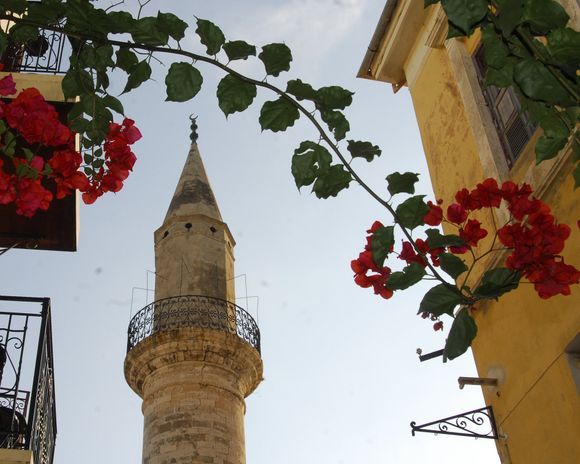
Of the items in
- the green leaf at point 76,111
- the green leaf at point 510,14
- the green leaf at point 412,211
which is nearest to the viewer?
the green leaf at point 510,14

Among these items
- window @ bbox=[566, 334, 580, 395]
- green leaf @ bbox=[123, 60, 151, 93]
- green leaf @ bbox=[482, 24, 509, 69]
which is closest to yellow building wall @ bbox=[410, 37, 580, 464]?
window @ bbox=[566, 334, 580, 395]

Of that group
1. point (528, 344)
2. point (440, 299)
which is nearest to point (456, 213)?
point (440, 299)

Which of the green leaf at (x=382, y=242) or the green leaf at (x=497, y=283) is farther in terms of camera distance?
the green leaf at (x=382, y=242)

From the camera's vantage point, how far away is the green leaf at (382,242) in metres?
2.44

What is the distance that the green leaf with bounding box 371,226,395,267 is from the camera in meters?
2.44

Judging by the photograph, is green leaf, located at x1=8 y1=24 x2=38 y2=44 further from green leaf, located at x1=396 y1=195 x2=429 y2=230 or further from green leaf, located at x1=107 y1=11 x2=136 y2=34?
green leaf, located at x1=396 y1=195 x2=429 y2=230

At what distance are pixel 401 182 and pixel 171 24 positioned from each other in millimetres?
924

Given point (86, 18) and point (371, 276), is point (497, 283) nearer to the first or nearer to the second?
point (371, 276)

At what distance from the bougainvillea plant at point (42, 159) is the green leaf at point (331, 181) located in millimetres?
975

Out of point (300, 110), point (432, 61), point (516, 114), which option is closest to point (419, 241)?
point (300, 110)

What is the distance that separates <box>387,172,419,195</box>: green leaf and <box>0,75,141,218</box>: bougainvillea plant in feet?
3.92

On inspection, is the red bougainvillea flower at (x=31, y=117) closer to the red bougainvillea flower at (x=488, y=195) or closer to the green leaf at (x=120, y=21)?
the green leaf at (x=120, y=21)

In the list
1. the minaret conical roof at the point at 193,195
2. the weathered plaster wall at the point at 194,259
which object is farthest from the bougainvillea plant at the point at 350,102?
the minaret conical roof at the point at 193,195

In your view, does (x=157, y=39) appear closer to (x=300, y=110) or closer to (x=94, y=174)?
(x=300, y=110)
